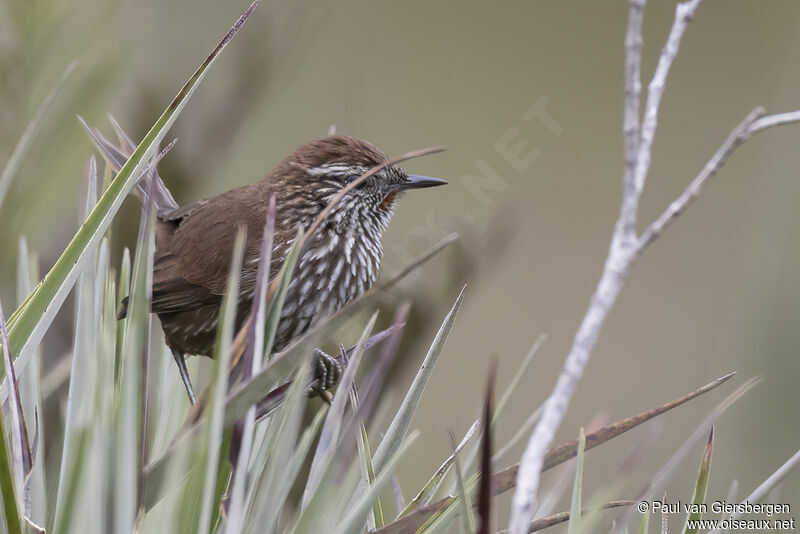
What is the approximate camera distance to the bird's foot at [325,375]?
4.66 feet

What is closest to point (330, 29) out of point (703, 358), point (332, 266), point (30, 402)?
point (703, 358)

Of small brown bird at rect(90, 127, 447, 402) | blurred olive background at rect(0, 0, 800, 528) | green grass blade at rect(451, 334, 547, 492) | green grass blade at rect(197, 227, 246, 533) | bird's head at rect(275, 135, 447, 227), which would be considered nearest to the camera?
green grass blade at rect(197, 227, 246, 533)

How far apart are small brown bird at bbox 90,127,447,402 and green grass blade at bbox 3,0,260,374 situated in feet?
2.09

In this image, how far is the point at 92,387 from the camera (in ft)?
2.95

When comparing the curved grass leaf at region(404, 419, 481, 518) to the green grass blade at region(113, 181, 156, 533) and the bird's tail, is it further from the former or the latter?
the bird's tail

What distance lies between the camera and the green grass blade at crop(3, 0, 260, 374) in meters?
0.99

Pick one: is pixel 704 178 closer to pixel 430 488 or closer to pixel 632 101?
pixel 632 101

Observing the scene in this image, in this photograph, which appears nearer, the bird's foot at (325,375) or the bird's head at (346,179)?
the bird's foot at (325,375)

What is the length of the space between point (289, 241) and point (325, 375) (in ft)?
1.53

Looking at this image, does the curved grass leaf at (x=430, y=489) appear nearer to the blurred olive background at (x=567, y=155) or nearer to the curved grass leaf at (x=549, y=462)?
the curved grass leaf at (x=549, y=462)

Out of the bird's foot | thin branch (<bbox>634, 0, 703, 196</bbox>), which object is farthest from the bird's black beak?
thin branch (<bbox>634, 0, 703, 196</bbox>)

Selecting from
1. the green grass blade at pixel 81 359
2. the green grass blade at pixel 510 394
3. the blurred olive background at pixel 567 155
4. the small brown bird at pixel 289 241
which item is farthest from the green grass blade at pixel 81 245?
the blurred olive background at pixel 567 155

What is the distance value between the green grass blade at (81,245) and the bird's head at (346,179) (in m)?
0.88

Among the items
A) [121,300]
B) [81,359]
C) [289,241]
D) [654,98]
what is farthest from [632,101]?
[289,241]
